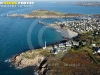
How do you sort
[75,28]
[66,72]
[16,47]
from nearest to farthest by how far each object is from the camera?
1. [66,72]
2. [16,47]
3. [75,28]

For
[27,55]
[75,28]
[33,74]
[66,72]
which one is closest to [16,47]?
[27,55]

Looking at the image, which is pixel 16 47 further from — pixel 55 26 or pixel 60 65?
pixel 55 26

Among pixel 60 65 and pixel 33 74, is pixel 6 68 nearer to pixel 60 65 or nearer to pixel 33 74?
pixel 33 74

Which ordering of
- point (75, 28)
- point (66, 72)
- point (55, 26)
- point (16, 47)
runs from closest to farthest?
point (66, 72)
point (16, 47)
point (75, 28)
point (55, 26)

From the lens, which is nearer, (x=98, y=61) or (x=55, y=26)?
(x=98, y=61)

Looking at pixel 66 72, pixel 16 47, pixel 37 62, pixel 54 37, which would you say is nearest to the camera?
pixel 66 72

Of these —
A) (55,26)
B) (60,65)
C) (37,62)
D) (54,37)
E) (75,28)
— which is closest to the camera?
(60,65)

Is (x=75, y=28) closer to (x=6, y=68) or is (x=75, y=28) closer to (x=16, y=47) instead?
(x=16, y=47)

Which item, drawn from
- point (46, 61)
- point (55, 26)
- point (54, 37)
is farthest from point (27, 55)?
point (55, 26)

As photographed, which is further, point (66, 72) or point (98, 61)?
point (98, 61)
